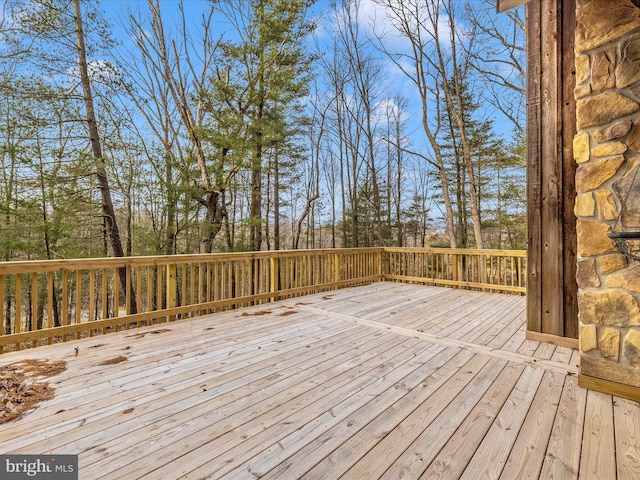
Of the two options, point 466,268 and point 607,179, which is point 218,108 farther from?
point 607,179

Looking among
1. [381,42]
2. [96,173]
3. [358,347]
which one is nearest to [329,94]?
[381,42]

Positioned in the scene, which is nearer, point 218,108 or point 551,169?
point 551,169

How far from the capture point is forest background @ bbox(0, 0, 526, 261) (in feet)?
22.3

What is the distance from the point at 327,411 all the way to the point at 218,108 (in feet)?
26.7

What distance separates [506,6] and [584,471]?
3467mm

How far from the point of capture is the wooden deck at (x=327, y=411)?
129cm

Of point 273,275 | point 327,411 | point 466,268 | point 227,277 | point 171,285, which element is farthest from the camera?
point 227,277

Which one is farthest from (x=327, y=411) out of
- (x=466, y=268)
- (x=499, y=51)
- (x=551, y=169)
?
(x=499, y=51)

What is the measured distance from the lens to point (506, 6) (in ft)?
8.77

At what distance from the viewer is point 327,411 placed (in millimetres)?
1694

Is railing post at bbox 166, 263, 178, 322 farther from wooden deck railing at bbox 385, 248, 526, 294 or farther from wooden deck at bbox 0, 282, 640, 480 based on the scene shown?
wooden deck railing at bbox 385, 248, 526, 294

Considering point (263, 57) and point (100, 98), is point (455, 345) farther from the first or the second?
point (100, 98)

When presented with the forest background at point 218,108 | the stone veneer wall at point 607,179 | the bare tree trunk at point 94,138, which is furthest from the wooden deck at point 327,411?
the forest background at point 218,108

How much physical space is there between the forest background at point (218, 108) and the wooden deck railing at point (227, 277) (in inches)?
98.0
